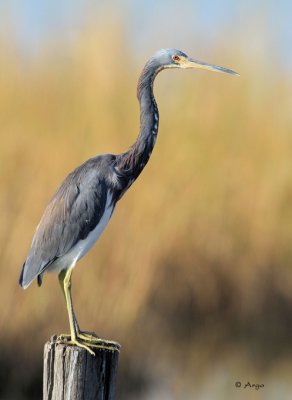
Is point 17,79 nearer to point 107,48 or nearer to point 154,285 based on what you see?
point 107,48

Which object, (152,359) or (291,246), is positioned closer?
(152,359)

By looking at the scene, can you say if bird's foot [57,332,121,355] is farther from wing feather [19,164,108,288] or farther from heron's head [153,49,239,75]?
heron's head [153,49,239,75]

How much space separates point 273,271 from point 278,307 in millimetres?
218

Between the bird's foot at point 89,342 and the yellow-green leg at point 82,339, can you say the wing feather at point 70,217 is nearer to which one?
the yellow-green leg at point 82,339

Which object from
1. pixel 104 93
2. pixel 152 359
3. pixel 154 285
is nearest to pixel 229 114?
pixel 104 93

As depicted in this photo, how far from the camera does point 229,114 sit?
564 cm

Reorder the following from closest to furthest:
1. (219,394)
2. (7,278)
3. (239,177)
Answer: (7,278) < (219,394) < (239,177)

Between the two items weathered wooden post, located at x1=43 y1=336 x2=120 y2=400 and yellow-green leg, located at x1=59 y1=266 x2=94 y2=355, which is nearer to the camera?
weathered wooden post, located at x1=43 y1=336 x2=120 y2=400

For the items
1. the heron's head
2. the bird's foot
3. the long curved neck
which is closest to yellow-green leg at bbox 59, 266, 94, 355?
the bird's foot

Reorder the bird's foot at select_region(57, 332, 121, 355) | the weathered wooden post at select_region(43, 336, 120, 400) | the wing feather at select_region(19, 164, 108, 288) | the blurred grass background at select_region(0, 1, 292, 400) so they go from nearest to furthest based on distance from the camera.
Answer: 1. the weathered wooden post at select_region(43, 336, 120, 400)
2. the bird's foot at select_region(57, 332, 121, 355)
3. the wing feather at select_region(19, 164, 108, 288)
4. the blurred grass background at select_region(0, 1, 292, 400)

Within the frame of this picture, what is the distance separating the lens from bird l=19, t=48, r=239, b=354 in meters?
3.32

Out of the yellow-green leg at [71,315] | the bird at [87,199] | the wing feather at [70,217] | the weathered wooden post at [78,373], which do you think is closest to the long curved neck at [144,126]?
the bird at [87,199]

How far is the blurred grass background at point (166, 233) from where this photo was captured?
484 centimetres

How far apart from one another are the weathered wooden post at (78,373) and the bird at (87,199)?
455 mm
